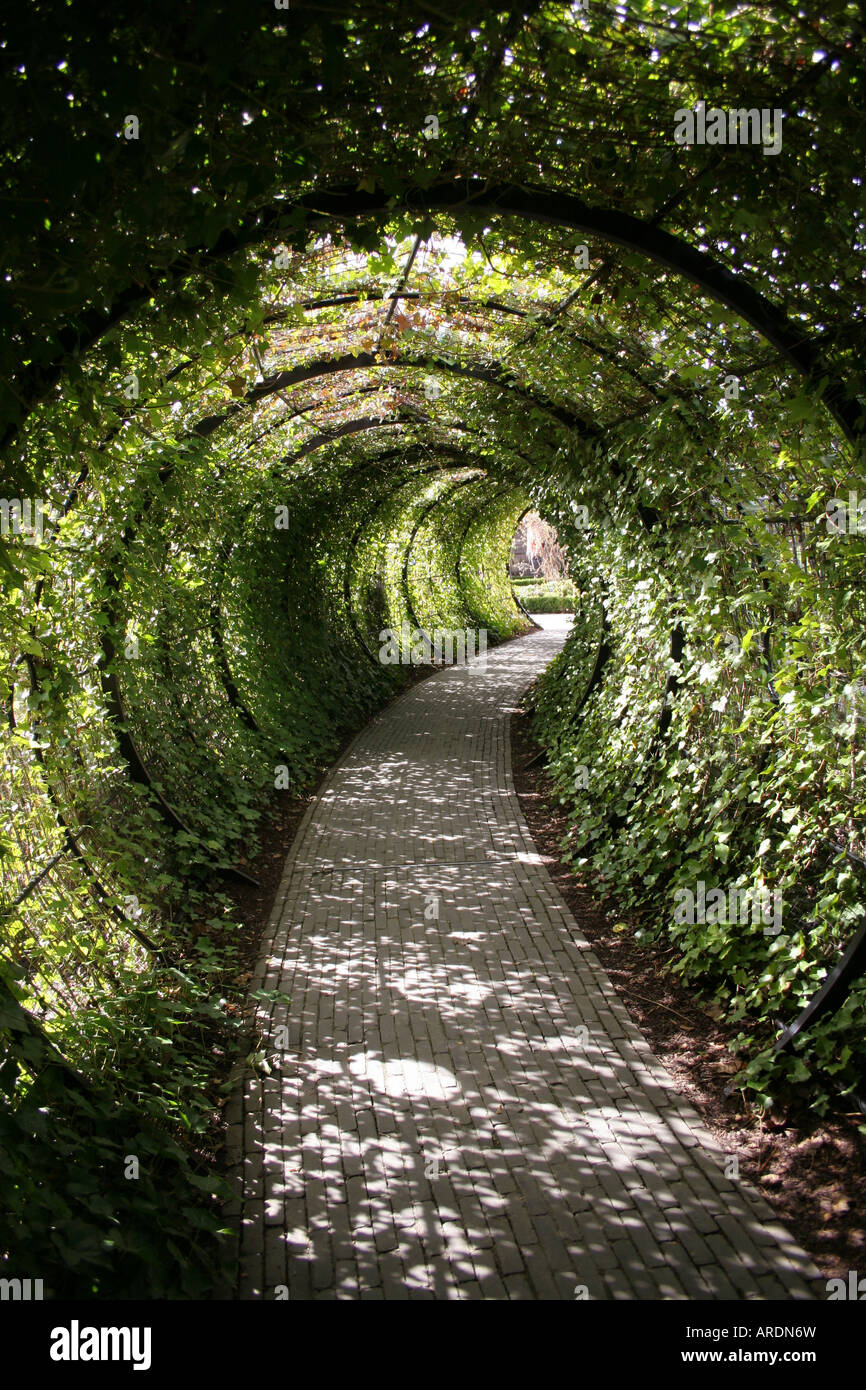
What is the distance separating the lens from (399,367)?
8203mm

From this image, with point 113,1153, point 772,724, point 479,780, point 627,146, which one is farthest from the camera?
point 479,780

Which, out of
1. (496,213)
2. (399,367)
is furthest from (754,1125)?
(399,367)

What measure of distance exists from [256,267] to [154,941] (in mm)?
3586

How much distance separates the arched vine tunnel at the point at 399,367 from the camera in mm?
2695

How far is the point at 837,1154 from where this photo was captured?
3.55 m

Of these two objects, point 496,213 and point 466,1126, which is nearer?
point 496,213

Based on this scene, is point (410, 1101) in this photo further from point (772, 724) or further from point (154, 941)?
point (772, 724)

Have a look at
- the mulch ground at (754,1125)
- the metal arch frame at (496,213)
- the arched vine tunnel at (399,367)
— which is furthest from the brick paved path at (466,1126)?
the metal arch frame at (496,213)

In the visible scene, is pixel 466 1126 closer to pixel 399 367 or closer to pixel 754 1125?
pixel 754 1125

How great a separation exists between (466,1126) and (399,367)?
20.8 feet

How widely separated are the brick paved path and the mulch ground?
0.09 metres

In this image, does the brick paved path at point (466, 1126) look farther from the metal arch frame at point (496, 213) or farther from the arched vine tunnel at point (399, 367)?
the metal arch frame at point (496, 213)

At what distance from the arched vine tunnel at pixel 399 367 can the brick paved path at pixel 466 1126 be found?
1.23 ft
